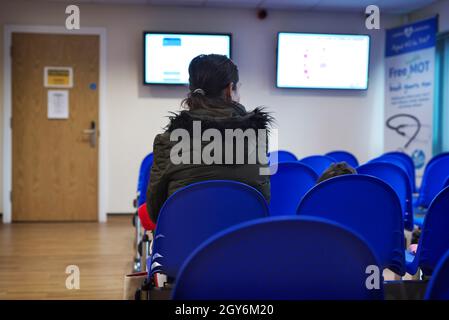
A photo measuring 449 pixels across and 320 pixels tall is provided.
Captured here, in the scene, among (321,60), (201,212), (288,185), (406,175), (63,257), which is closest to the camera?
(201,212)

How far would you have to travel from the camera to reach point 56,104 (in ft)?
21.3

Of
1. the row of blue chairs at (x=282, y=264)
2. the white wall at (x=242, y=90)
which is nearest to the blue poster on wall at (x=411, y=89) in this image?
the white wall at (x=242, y=90)

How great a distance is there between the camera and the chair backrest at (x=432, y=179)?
4184 mm

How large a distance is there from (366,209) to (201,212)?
75cm

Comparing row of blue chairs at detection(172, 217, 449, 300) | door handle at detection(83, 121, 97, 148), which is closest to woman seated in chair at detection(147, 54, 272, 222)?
row of blue chairs at detection(172, 217, 449, 300)

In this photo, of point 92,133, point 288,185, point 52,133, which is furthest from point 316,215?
point 52,133

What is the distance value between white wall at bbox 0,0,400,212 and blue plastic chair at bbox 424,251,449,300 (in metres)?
6.05

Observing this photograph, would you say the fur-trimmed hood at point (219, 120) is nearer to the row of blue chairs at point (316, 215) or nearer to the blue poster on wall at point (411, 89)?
the row of blue chairs at point (316, 215)

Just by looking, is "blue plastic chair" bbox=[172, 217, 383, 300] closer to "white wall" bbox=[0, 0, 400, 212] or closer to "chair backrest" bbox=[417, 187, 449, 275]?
"chair backrest" bbox=[417, 187, 449, 275]

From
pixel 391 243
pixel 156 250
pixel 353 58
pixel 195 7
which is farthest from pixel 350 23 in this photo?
pixel 156 250

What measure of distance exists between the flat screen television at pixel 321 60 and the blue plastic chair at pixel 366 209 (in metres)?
4.79

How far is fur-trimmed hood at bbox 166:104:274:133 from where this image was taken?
191cm

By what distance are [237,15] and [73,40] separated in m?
2.21

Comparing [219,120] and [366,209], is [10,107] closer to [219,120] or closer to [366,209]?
[219,120]
